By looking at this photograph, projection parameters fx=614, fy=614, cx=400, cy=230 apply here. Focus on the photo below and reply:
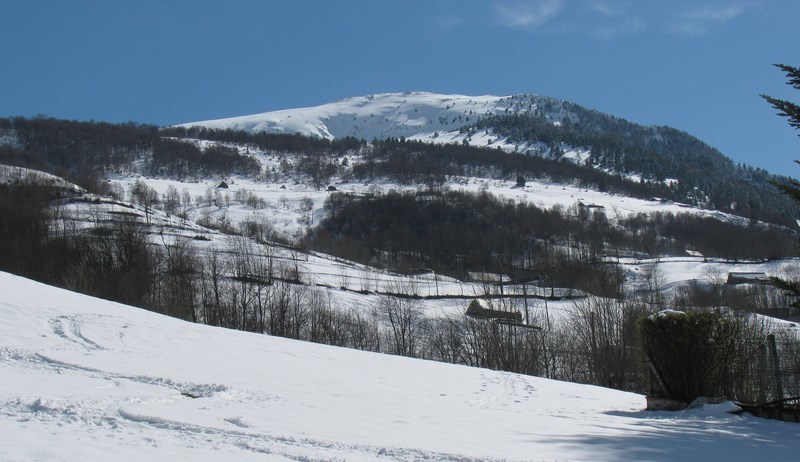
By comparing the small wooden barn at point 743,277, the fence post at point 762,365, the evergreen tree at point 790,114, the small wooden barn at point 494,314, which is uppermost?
the evergreen tree at point 790,114

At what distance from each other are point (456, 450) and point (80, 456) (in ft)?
13.4

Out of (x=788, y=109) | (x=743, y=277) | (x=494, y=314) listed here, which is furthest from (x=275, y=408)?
(x=743, y=277)

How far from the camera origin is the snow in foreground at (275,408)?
700 centimetres

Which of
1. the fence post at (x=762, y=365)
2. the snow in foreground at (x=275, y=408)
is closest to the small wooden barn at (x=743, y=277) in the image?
the fence post at (x=762, y=365)

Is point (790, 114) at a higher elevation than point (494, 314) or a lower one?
higher

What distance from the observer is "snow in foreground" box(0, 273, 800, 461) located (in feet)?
23.0

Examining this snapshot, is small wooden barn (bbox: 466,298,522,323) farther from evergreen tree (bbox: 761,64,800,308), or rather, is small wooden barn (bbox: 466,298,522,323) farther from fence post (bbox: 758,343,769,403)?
evergreen tree (bbox: 761,64,800,308)

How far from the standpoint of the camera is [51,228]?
65062mm

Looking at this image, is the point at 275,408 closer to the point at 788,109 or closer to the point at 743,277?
the point at 788,109

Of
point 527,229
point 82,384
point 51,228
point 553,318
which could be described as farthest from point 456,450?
point 527,229

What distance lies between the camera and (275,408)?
9836mm

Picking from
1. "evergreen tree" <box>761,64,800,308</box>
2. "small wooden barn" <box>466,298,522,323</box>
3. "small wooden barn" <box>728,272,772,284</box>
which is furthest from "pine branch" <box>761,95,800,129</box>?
"small wooden barn" <box>728,272,772,284</box>

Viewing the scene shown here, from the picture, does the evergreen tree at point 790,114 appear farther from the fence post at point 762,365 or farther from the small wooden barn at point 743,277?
the small wooden barn at point 743,277

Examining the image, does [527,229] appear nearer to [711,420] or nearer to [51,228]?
[51,228]
